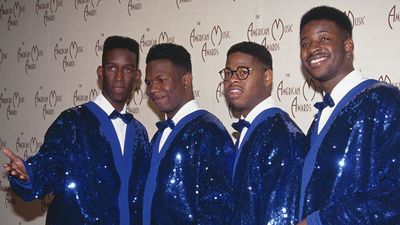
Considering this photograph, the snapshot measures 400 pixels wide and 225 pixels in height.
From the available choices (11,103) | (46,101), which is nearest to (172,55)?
(46,101)

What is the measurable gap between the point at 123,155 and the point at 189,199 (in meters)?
0.47

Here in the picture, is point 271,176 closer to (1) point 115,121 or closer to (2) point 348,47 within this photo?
(2) point 348,47

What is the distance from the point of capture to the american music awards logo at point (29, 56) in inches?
164

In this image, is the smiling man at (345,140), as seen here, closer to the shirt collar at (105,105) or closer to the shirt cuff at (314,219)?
the shirt cuff at (314,219)

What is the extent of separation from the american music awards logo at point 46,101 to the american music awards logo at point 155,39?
816 mm

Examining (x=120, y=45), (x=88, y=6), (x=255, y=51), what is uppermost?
(x=88, y=6)

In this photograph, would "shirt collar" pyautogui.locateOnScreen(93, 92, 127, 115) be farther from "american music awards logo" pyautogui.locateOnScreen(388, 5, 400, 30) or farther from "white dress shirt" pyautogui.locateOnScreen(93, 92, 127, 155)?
"american music awards logo" pyautogui.locateOnScreen(388, 5, 400, 30)

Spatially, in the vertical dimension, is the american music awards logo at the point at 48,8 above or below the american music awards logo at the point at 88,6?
above

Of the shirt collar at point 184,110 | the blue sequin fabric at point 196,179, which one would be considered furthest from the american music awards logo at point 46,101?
the blue sequin fabric at point 196,179

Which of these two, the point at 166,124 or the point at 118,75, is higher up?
the point at 118,75

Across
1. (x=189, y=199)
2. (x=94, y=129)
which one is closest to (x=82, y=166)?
(x=94, y=129)

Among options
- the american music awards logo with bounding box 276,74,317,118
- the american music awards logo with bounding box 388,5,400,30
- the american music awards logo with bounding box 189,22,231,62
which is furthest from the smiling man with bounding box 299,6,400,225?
the american music awards logo with bounding box 189,22,231,62

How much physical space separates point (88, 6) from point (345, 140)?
2.49 metres

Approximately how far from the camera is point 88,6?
12.7 feet
